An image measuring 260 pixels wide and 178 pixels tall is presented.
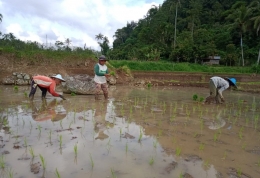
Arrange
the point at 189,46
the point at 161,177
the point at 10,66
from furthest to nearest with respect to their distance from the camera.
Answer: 1. the point at 189,46
2. the point at 10,66
3. the point at 161,177

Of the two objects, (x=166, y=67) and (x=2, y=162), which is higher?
(x=166, y=67)

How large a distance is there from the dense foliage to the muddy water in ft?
67.2

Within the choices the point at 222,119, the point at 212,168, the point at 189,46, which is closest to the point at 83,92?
the point at 222,119

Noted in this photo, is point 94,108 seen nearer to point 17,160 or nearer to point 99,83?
point 99,83

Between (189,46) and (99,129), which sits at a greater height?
(189,46)

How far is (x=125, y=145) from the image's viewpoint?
10.4 feet

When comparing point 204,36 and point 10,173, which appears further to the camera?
point 204,36

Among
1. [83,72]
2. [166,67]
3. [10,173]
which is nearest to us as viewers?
[10,173]

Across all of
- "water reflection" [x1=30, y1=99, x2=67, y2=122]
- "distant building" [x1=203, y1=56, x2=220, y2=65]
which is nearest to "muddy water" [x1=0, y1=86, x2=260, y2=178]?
"water reflection" [x1=30, y1=99, x2=67, y2=122]

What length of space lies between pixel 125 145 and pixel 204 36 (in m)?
34.6

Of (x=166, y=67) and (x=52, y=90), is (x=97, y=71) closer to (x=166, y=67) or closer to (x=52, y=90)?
(x=52, y=90)

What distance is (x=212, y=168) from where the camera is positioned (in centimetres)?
260

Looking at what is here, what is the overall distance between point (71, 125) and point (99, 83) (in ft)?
10.8

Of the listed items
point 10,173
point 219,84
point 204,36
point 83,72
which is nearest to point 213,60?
point 204,36
